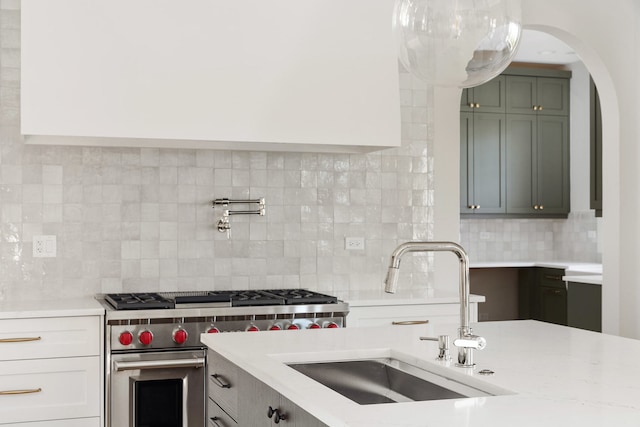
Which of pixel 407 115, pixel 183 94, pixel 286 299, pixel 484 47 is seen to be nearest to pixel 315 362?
pixel 484 47

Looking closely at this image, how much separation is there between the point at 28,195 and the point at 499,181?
4560mm

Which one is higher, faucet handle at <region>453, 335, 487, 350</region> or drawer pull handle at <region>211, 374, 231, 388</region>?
faucet handle at <region>453, 335, 487, 350</region>

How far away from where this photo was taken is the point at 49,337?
11.3 feet

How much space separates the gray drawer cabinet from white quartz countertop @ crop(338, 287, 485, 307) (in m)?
3.26

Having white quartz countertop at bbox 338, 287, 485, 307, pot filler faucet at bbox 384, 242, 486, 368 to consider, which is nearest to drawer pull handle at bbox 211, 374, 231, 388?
pot filler faucet at bbox 384, 242, 486, 368

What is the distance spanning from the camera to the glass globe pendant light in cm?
198

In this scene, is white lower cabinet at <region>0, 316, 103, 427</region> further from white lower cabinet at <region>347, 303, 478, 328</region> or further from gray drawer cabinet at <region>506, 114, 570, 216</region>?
gray drawer cabinet at <region>506, 114, 570, 216</region>

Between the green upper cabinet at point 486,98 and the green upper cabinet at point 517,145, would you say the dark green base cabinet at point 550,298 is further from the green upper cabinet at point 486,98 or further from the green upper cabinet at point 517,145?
the green upper cabinet at point 486,98

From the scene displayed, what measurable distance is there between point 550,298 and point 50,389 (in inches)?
187

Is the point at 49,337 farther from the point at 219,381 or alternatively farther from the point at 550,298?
the point at 550,298

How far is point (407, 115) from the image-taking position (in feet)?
15.0

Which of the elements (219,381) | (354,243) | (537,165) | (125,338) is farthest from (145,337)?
(537,165)

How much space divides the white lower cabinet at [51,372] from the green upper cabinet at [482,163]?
4352 mm

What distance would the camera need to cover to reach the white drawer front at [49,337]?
3389mm
